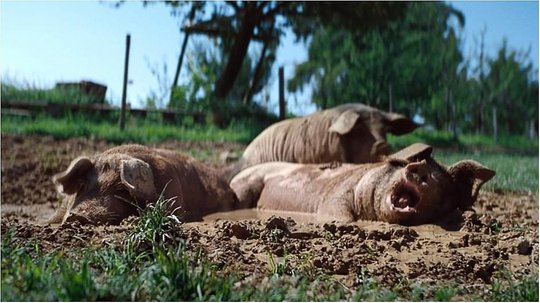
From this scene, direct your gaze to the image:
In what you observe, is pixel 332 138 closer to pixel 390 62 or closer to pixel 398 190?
pixel 398 190

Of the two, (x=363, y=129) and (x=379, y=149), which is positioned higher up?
(x=363, y=129)

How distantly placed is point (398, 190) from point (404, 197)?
0.08m

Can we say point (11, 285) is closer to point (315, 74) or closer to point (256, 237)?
point (256, 237)

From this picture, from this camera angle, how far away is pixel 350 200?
6.38 metres

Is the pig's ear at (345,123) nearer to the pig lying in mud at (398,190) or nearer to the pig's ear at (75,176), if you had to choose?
the pig lying in mud at (398,190)

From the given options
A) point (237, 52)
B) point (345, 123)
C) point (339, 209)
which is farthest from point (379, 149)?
point (237, 52)

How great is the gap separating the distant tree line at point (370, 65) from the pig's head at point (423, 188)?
10894 millimetres

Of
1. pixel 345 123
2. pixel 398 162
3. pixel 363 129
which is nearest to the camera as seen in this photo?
pixel 398 162

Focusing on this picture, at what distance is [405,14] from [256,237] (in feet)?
55.5

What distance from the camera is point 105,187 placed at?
18.0 feet

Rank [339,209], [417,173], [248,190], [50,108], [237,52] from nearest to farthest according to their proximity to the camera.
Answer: [417,173] → [339,209] → [248,190] → [50,108] → [237,52]

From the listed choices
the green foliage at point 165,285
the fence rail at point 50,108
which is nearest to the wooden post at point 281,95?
the fence rail at point 50,108

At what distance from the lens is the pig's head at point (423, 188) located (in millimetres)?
5715

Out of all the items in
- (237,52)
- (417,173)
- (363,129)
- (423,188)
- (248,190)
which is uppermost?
(237,52)
